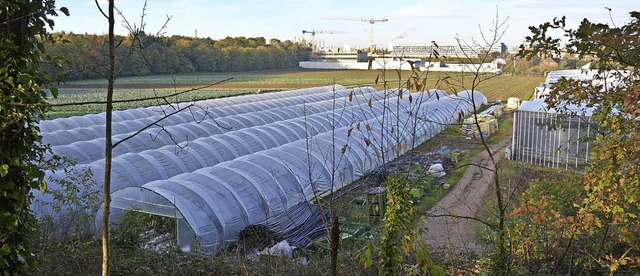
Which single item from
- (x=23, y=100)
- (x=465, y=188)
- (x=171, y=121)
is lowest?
(x=465, y=188)

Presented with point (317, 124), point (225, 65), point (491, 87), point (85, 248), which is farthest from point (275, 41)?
point (85, 248)

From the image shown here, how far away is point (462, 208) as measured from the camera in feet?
45.8

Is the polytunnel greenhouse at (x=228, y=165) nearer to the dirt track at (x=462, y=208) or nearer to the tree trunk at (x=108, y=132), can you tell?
the tree trunk at (x=108, y=132)

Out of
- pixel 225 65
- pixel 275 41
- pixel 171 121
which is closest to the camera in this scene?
pixel 171 121

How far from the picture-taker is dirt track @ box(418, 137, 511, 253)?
1108 centimetres

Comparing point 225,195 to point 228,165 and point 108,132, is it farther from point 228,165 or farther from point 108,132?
point 108,132

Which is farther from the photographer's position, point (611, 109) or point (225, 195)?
point (225, 195)

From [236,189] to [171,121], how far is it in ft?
38.3

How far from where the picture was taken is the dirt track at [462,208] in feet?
36.4

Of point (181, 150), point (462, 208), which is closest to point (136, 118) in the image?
point (181, 150)

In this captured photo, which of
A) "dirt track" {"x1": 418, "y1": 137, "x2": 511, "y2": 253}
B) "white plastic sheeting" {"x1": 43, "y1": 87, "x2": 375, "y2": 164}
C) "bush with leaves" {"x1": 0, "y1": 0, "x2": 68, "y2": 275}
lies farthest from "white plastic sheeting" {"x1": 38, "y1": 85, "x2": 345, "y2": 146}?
"bush with leaves" {"x1": 0, "y1": 0, "x2": 68, "y2": 275}

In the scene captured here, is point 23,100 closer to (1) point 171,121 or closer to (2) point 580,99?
(2) point 580,99

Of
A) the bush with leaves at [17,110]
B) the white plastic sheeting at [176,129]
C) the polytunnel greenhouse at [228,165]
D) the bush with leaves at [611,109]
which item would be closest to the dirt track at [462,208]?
the polytunnel greenhouse at [228,165]

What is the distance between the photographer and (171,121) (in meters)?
22.7
